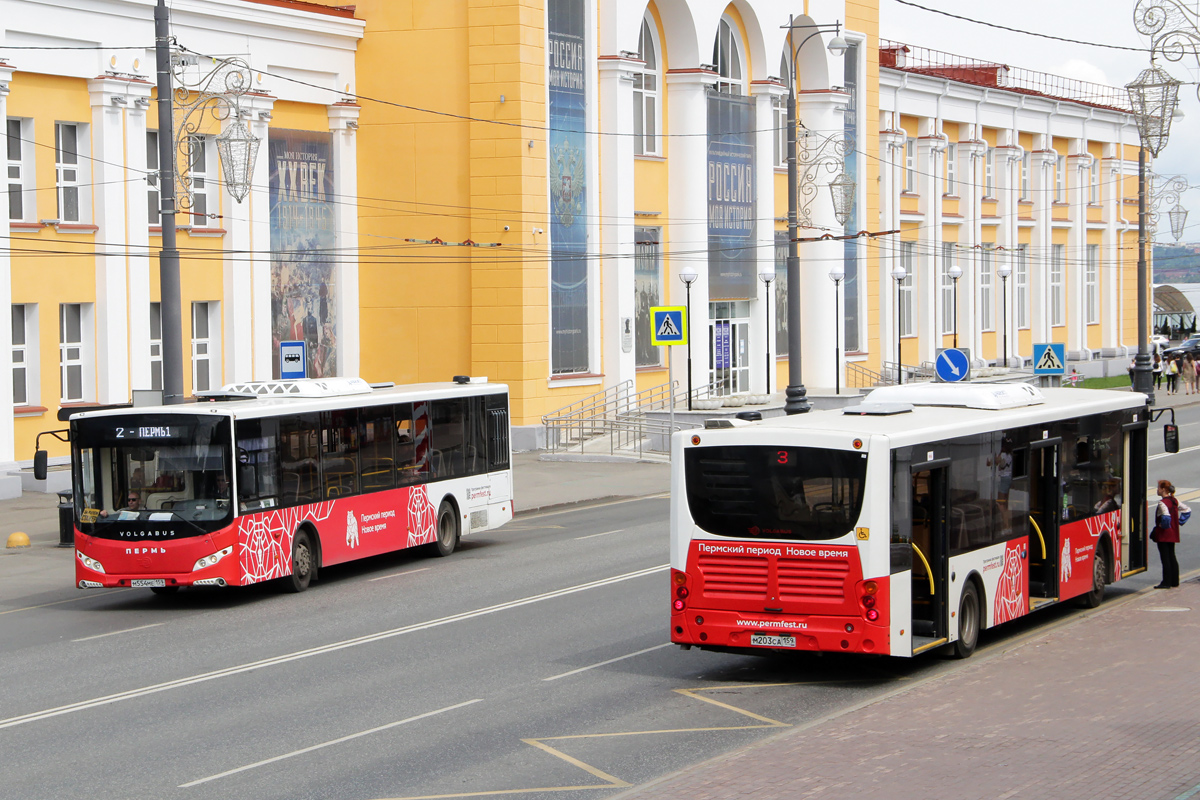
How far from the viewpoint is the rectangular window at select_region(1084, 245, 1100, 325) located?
74.2m

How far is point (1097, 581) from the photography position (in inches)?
655

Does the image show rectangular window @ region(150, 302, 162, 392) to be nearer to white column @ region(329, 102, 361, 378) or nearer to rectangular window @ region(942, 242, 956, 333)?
white column @ region(329, 102, 361, 378)

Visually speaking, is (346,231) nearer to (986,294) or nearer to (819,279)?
(819,279)

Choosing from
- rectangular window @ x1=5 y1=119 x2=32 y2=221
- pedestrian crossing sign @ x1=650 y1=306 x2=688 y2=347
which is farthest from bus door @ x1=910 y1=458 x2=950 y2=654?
rectangular window @ x1=5 y1=119 x2=32 y2=221

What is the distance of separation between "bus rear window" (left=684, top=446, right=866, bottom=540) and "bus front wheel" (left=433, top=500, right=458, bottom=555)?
31.3ft

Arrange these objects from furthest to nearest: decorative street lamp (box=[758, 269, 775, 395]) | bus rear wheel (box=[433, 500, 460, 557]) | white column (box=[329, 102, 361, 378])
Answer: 1. decorative street lamp (box=[758, 269, 775, 395])
2. white column (box=[329, 102, 361, 378])
3. bus rear wheel (box=[433, 500, 460, 557])

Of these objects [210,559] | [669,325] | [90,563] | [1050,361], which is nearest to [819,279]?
[669,325]

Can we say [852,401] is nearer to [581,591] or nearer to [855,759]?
[581,591]

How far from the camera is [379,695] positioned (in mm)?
12500

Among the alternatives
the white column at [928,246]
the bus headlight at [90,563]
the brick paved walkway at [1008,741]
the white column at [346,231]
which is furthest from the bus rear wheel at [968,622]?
the white column at [928,246]

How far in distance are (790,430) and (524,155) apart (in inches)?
1040

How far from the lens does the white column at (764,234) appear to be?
47031mm

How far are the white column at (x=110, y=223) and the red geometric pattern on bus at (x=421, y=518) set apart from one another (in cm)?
1289

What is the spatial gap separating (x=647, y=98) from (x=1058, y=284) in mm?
34664
